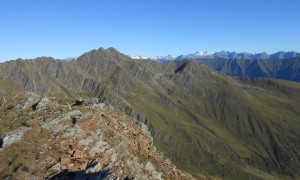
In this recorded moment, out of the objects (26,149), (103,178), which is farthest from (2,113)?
(103,178)

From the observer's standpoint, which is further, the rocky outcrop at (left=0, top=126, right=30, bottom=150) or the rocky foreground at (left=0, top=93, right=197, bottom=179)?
the rocky outcrop at (left=0, top=126, right=30, bottom=150)

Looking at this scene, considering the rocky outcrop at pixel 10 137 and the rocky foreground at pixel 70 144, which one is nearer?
the rocky foreground at pixel 70 144

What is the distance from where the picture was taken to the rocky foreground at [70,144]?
3594cm

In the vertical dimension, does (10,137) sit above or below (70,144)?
above

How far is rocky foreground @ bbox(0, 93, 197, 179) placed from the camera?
3594cm

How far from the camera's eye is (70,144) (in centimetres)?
4072

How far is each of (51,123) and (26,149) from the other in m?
6.37

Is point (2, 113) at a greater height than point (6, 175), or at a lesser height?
greater

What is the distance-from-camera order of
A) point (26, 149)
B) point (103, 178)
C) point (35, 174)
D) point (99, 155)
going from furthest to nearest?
point (99, 155) → point (26, 149) → point (35, 174) → point (103, 178)

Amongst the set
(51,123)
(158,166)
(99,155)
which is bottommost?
(158,166)

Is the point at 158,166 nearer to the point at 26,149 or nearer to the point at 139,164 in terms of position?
the point at 139,164

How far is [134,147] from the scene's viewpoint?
51250 millimetres

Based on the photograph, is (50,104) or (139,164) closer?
(139,164)

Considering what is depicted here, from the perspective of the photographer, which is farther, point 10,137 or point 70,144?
point 70,144
